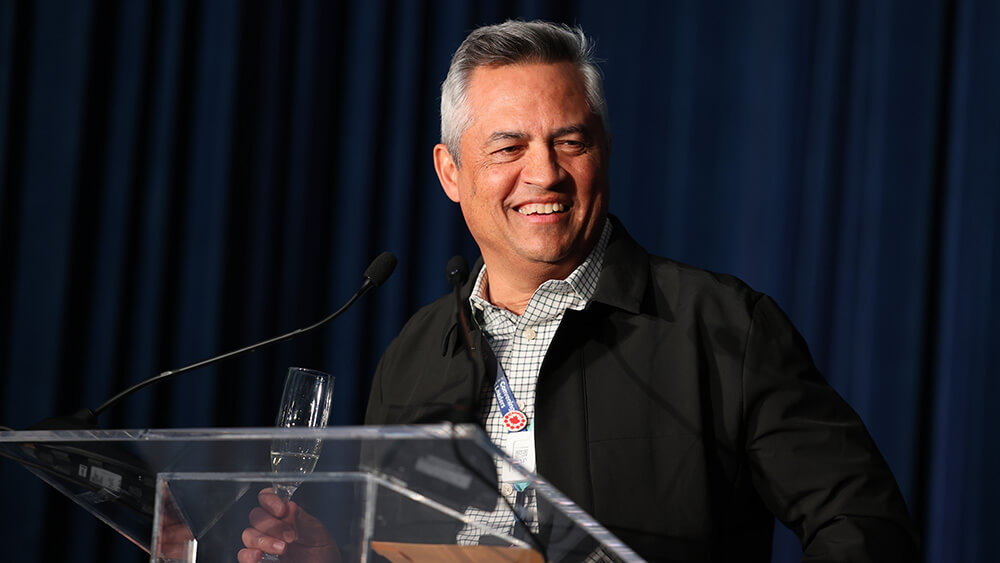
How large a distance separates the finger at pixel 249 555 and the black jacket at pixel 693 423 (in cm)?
49

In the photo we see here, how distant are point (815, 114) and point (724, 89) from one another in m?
0.30

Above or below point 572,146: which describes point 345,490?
below

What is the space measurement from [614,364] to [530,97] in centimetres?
56

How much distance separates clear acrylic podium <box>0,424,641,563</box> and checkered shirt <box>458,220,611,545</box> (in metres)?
0.76

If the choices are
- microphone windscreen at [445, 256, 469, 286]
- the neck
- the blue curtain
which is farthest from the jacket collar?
the blue curtain

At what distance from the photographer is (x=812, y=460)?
1.54 metres

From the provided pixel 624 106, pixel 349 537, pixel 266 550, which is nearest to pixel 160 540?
pixel 266 550

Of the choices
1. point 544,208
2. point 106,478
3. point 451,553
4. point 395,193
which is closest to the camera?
point 451,553

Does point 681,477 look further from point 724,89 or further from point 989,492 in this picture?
point 724,89

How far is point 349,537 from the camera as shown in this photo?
99cm

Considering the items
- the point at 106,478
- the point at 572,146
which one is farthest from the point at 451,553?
the point at 572,146

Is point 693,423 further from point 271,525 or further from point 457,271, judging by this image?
point 271,525

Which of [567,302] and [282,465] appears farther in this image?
[567,302]

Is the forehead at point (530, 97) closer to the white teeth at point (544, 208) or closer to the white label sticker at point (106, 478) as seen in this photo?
the white teeth at point (544, 208)
